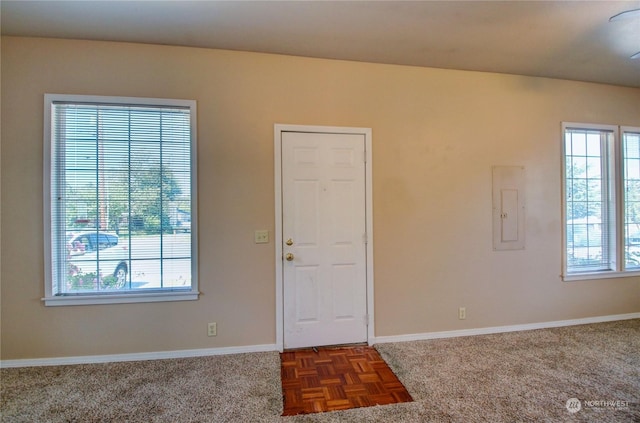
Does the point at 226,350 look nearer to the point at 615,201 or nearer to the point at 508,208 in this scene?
the point at 508,208

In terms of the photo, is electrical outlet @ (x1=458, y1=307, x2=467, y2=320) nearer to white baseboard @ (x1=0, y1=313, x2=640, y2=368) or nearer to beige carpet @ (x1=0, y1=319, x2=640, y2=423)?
white baseboard @ (x1=0, y1=313, x2=640, y2=368)

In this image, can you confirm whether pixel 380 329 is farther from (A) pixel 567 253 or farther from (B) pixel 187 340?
(A) pixel 567 253

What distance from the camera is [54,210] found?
252cm

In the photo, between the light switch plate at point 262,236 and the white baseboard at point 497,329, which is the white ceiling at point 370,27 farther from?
the white baseboard at point 497,329

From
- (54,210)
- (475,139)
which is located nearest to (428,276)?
(475,139)

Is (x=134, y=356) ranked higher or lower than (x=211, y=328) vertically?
lower

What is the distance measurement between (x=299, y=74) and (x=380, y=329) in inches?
103

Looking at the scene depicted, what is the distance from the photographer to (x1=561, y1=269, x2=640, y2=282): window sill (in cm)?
334

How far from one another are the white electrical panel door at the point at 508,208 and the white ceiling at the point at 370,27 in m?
1.12

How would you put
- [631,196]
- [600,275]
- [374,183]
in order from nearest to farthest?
[374,183] < [600,275] < [631,196]

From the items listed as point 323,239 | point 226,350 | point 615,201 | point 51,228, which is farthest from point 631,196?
point 51,228

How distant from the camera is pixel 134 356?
8.52ft

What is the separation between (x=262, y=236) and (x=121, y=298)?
1316 millimetres

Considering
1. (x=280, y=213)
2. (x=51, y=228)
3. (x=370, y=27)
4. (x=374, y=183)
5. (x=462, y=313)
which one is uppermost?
(x=370, y=27)
